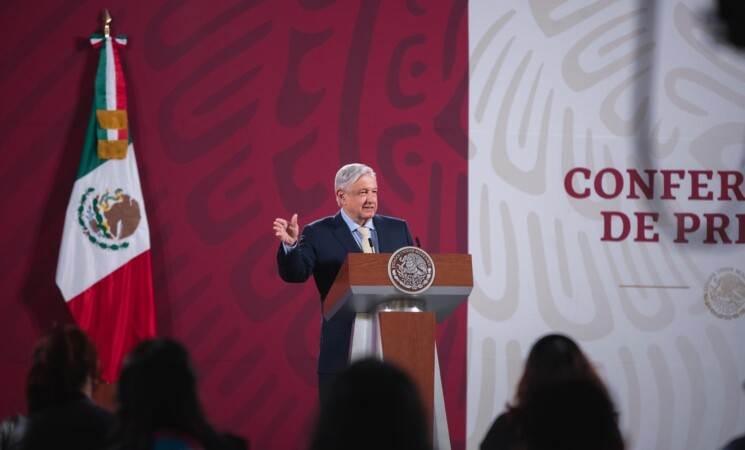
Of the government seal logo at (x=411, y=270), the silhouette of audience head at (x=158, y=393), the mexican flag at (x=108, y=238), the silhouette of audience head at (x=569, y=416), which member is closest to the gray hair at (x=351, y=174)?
the government seal logo at (x=411, y=270)

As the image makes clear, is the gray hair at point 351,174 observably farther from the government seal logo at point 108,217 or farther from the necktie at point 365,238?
the government seal logo at point 108,217

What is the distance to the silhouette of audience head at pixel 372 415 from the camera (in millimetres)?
1413

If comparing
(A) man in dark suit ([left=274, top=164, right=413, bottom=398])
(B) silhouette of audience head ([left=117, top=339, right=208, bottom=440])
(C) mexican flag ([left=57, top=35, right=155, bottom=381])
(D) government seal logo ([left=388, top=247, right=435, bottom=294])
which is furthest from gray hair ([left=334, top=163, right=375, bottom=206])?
(B) silhouette of audience head ([left=117, top=339, right=208, bottom=440])

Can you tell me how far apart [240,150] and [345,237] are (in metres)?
1.81

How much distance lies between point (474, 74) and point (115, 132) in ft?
7.34

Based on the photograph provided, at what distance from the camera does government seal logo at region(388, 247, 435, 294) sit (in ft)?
12.0

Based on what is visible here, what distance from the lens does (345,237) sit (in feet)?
14.6

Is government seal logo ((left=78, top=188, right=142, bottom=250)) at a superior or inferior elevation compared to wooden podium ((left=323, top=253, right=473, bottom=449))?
superior

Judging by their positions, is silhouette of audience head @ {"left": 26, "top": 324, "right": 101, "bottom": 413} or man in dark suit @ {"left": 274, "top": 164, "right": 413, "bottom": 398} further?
man in dark suit @ {"left": 274, "top": 164, "right": 413, "bottom": 398}

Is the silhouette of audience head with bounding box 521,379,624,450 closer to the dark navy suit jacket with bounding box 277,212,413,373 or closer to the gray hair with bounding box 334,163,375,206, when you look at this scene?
the dark navy suit jacket with bounding box 277,212,413,373

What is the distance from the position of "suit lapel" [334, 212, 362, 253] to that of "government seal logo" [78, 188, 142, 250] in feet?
5.90

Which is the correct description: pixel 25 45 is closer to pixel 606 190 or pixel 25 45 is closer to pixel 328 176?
pixel 328 176

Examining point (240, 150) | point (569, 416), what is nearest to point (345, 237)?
point (240, 150)

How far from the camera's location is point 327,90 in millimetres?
6152
